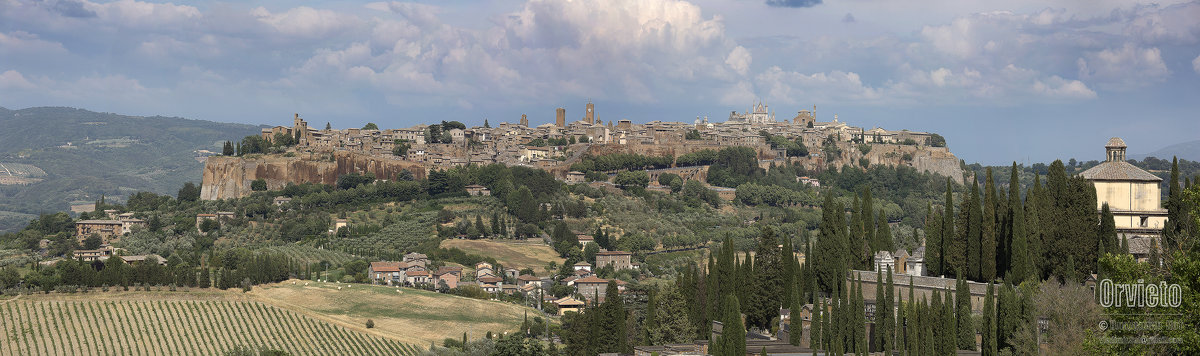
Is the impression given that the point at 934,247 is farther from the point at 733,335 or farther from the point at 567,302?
the point at 567,302

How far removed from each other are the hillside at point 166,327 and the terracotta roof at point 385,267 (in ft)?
38.1

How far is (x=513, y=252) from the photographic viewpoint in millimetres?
89375

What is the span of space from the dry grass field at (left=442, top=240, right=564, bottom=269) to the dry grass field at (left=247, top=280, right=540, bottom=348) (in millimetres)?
9712

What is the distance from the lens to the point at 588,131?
13025 centimetres

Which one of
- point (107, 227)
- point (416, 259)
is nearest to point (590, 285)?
point (416, 259)

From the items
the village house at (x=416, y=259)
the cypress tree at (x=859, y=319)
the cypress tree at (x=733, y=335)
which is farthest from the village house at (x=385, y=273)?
the cypress tree at (x=859, y=319)

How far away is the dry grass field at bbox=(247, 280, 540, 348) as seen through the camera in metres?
69.7

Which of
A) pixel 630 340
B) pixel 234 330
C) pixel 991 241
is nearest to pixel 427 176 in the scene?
pixel 234 330

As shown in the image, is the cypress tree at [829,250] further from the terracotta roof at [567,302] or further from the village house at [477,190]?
the village house at [477,190]

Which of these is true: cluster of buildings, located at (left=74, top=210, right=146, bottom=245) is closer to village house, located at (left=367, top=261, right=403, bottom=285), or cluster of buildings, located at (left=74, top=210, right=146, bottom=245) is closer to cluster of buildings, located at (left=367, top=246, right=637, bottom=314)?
village house, located at (left=367, top=261, right=403, bottom=285)

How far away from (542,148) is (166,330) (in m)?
58.8

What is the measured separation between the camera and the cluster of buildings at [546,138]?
11569 cm

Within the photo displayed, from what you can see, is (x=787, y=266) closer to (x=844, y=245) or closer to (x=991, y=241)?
(x=844, y=245)

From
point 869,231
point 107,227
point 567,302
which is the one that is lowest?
point 567,302
